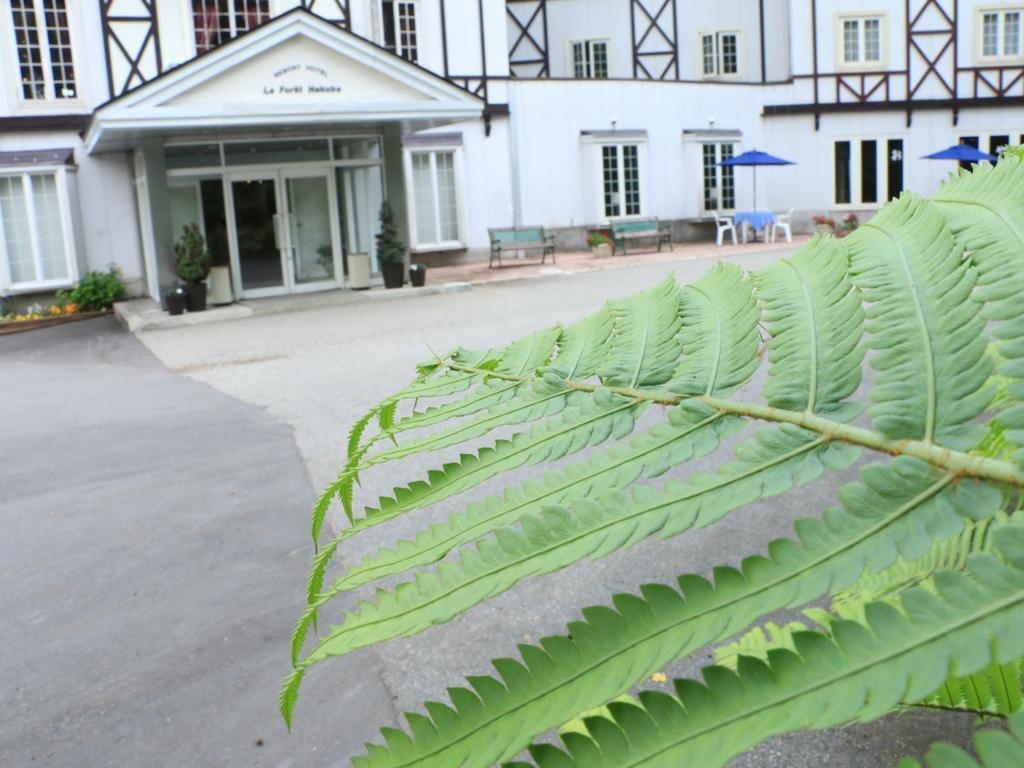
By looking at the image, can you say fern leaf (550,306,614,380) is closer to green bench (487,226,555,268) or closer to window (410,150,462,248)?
green bench (487,226,555,268)

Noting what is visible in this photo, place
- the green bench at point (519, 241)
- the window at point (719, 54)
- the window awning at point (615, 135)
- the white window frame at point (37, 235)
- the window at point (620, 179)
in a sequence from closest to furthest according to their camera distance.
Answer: the white window frame at point (37, 235) < the green bench at point (519, 241) < the window awning at point (615, 135) < the window at point (620, 179) < the window at point (719, 54)

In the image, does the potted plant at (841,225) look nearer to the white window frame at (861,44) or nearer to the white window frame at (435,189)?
the white window frame at (861,44)

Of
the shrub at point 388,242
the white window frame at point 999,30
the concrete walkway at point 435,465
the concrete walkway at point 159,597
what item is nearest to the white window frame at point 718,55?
the white window frame at point 999,30

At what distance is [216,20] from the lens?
20.1m

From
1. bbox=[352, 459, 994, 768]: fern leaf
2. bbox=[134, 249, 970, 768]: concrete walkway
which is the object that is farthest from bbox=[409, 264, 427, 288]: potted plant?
bbox=[352, 459, 994, 768]: fern leaf

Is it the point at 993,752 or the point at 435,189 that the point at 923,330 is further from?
the point at 435,189

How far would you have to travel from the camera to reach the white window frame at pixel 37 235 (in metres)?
18.3

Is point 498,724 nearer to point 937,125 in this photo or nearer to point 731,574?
point 731,574

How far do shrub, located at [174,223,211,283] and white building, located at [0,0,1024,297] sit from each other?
1.68ft

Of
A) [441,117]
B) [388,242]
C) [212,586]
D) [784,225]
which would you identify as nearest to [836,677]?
[212,586]

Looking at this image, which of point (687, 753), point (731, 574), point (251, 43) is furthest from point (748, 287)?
point (251, 43)

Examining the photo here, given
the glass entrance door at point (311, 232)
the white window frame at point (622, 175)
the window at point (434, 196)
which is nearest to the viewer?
the glass entrance door at point (311, 232)

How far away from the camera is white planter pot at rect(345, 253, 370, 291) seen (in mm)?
18719

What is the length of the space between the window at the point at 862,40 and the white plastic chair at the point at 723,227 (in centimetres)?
575
